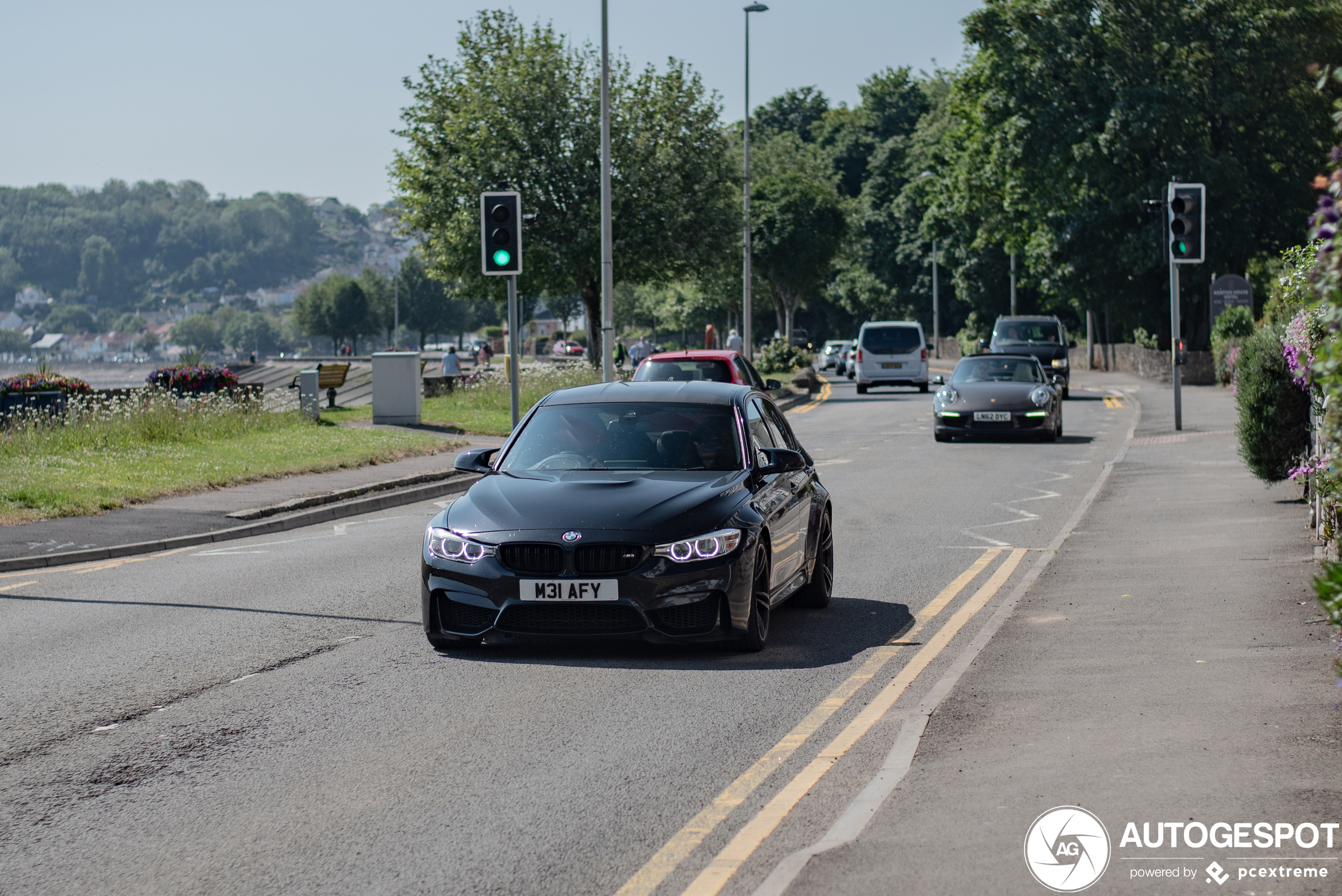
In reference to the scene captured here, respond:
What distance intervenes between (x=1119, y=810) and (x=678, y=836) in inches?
58.1

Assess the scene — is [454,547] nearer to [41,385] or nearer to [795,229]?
[41,385]

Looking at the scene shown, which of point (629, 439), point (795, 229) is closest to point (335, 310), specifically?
point (795, 229)

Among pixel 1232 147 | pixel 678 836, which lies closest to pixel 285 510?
pixel 678 836

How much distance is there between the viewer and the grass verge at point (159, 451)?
15.8 m

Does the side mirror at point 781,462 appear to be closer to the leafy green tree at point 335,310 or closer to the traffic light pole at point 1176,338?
the traffic light pole at point 1176,338

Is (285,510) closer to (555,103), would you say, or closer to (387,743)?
(387,743)

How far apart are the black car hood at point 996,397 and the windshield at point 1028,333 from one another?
16.7 meters

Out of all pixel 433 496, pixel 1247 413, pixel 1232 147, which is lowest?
pixel 433 496

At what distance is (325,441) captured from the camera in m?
22.7

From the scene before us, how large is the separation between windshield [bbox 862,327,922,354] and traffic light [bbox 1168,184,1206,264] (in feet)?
56.7

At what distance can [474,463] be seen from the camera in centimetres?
891

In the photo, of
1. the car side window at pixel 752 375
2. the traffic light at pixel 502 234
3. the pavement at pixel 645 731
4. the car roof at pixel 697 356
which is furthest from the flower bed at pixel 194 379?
the pavement at pixel 645 731

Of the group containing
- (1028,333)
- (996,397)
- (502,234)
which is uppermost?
(502,234)

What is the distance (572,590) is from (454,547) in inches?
29.1
